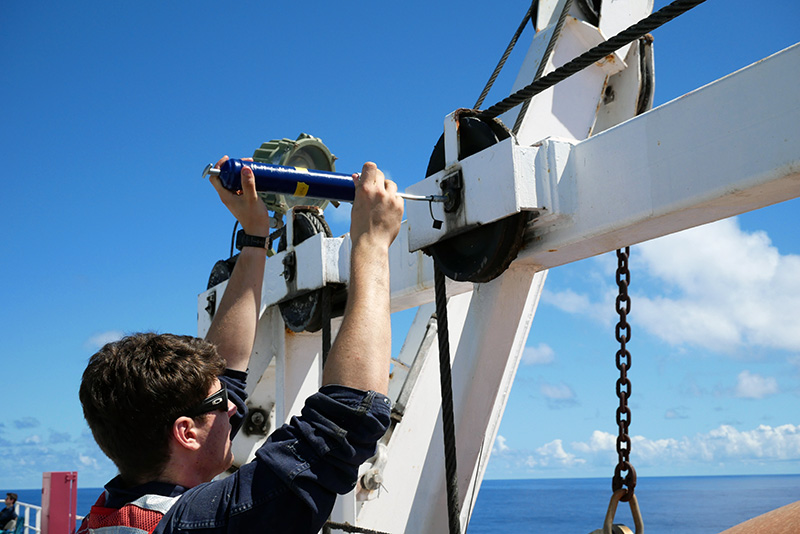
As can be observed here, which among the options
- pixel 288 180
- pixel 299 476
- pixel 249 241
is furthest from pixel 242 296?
pixel 299 476

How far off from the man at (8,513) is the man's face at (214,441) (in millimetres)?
13353

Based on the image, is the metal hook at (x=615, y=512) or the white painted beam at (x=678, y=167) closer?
the white painted beam at (x=678, y=167)

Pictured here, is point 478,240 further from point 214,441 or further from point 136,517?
point 136,517

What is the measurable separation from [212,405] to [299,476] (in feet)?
1.25

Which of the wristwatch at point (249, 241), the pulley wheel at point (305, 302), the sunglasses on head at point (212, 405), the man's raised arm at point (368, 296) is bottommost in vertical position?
the sunglasses on head at point (212, 405)

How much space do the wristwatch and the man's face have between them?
2.41 ft

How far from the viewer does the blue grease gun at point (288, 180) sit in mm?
2184

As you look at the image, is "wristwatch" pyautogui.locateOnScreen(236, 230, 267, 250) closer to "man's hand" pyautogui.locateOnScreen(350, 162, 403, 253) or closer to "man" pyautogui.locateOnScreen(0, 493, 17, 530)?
"man's hand" pyautogui.locateOnScreen(350, 162, 403, 253)

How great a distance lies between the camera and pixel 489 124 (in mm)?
2926

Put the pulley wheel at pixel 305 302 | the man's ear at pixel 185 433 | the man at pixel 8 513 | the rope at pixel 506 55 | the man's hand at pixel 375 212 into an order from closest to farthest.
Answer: the man's ear at pixel 185 433 < the man's hand at pixel 375 212 < the rope at pixel 506 55 < the pulley wheel at pixel 305 302 < the man at pixel 8 513

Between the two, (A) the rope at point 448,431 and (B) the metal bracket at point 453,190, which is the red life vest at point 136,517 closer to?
(A) the rope at point 448,431

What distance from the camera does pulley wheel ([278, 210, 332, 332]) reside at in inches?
164

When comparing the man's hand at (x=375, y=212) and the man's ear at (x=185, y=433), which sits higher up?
the man's hand at (x=375, y=212)

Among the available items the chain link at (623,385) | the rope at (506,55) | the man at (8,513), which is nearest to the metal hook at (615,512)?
the chain link at (623,385)
